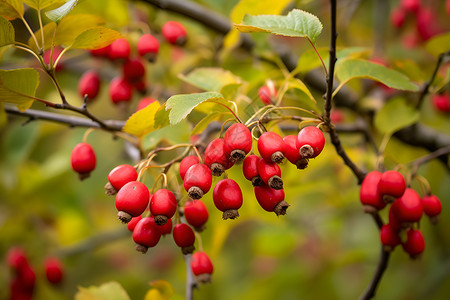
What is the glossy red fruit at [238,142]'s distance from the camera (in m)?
1.06

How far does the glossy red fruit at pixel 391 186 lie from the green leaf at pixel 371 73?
0.32 m

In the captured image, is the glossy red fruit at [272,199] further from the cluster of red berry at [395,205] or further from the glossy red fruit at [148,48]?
the glossy red fruit at [148,48]

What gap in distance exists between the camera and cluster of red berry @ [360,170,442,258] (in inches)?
48.8

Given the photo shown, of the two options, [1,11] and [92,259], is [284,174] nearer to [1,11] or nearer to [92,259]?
[1,11]

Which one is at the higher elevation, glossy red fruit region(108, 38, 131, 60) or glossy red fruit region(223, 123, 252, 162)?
glossy red fruit region(223, 123, 252, 162)

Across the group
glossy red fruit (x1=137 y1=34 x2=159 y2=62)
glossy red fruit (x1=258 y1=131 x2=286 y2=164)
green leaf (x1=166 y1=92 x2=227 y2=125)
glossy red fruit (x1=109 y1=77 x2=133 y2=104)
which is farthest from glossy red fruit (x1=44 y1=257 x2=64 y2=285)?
glossy red fruit (x1=258 y1=131 x2=286 y2=164)

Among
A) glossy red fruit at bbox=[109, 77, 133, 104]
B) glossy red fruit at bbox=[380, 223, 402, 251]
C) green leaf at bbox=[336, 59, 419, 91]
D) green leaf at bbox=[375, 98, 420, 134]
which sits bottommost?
glossy red fruit at bbox=[109, 77, 133, 104]

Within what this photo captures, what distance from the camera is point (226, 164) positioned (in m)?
1.14

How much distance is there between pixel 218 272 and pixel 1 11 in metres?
3.06

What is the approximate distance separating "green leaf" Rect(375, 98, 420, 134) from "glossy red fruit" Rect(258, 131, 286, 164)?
0.96m

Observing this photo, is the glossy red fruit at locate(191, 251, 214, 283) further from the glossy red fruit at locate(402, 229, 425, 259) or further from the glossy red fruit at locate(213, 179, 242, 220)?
the glossy red fruit at locate(402, 229, 425, 259)

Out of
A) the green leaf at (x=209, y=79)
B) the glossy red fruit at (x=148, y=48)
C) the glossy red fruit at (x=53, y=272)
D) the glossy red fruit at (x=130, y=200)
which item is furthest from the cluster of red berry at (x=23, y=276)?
the glossy red fruit at (x=130, y=200)

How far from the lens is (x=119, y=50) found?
6.40 ft

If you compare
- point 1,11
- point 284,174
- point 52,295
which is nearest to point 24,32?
point 52,295
